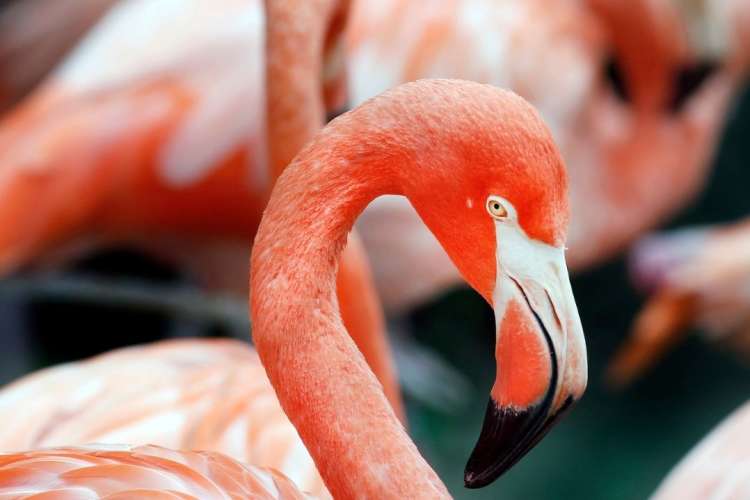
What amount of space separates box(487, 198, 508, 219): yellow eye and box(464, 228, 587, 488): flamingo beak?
2cm

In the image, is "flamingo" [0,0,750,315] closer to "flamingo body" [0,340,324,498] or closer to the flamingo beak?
"flamingo body" [0,340,324,498]

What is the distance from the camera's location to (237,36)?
3.05m

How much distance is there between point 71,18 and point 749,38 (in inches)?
76.2

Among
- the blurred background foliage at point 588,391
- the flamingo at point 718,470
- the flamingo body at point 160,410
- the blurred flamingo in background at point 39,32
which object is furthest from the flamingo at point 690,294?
the blurred flamingo in background at point 39,32

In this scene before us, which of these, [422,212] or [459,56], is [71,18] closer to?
[459,56]

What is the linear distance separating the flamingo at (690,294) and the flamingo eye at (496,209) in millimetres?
2003

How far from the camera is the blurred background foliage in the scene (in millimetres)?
3057

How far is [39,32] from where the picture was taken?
360 cm

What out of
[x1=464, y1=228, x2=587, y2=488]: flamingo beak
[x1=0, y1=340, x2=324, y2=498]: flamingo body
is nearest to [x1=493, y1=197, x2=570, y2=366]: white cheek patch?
[x1=464, y1=228, x2=587, y2=488]: flamingo beak

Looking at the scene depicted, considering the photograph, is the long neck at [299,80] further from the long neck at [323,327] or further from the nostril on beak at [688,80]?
the nostril on beak at [688,80]

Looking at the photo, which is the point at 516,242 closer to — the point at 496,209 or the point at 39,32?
the point at 496,209

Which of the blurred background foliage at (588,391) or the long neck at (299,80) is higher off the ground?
the long neck at (299,80)

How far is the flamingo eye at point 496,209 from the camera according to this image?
1.27 metres

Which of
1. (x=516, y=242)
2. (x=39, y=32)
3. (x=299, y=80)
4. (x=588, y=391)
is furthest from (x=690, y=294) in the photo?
(x=516, y=242)
